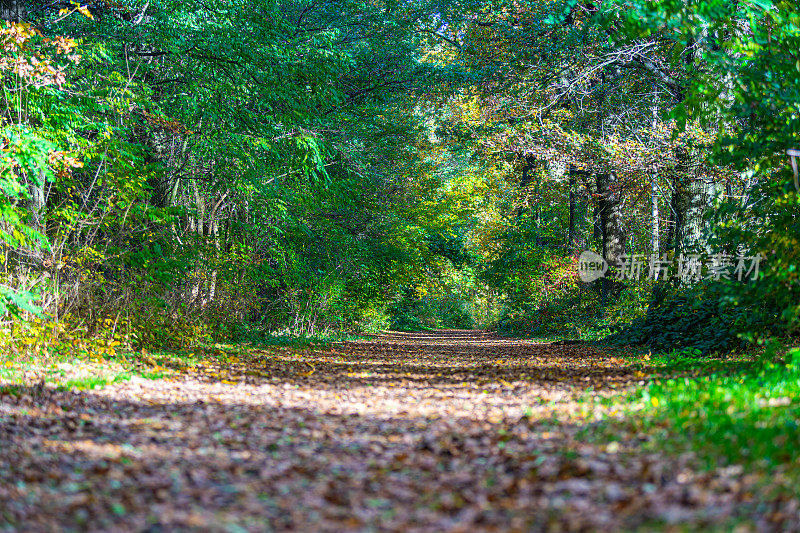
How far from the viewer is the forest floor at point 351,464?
3.41m

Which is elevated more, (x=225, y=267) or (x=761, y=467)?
(x=225, y=267)

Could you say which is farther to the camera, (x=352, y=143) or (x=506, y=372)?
(x=352, y=143)

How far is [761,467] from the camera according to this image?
3.74 meters

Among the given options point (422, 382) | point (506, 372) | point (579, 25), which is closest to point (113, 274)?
point (422, 382)

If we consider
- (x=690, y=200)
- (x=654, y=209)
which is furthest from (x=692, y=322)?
(x=654, y=209)

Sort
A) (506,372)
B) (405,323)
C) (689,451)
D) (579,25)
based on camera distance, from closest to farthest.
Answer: (689,451) → (506,372) → (579,25) → (405,323)

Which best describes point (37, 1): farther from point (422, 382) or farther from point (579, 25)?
point (579, 25)

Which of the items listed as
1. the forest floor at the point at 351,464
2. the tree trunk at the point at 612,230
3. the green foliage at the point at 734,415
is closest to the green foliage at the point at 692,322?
the green foliage at the point at 734,415

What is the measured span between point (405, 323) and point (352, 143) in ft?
76.2

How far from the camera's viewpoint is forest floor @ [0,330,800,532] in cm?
341

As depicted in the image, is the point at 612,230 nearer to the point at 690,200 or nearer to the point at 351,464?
the point at 690,200

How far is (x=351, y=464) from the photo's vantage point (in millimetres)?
4703

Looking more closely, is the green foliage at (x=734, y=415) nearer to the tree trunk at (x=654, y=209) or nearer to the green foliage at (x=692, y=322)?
the green foliage at (x=692, y=322)

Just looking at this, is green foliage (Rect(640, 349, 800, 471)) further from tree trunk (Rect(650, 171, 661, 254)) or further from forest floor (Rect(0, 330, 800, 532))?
tree trunk (Rect(650, 171, 661, 254))
